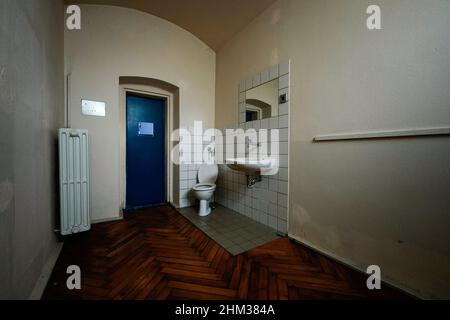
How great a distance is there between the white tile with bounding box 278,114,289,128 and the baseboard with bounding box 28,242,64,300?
2127 millimetres

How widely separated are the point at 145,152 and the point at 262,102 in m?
1.82

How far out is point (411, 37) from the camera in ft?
3.45

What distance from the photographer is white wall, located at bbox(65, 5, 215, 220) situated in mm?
1989

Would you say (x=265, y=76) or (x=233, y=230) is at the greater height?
(x=265, y=76)

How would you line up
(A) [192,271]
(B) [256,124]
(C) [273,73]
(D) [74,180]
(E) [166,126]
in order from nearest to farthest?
1. (A) [192,271]
2. (D) [74,180]
3. (C) [273,73]
4. (B) [256,124]
5. (E) [166,126]

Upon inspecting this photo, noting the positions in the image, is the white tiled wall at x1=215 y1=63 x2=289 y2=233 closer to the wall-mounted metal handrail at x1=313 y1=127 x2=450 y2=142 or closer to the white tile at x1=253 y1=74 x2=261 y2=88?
the white tile at x1=253 y1=74 x2=261 y2=88

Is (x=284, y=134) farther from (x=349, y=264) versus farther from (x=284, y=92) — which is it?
(x=349, y=264)

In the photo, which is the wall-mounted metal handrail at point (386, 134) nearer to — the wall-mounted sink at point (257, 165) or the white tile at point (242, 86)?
the wall-mounted sink at point (257, 165)

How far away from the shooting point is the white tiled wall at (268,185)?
5.88 feet

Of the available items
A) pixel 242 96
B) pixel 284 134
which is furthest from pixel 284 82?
pixel 242 96

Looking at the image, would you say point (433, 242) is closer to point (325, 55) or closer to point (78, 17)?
point (325, 55)

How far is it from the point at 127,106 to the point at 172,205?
1.58m

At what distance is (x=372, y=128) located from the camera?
121 cm
